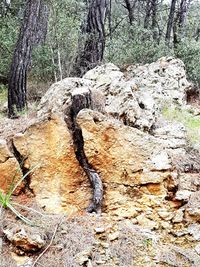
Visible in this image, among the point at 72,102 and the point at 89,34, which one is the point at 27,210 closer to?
the point at 72,102

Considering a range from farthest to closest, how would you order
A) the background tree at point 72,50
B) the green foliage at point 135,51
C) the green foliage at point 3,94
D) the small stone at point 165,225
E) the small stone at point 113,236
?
the green foliage at point 135,51 < the green foliage at point 3,94 < the background tree at point 72,50 < the small stone at point 165,225 < the small stone at point 113,236

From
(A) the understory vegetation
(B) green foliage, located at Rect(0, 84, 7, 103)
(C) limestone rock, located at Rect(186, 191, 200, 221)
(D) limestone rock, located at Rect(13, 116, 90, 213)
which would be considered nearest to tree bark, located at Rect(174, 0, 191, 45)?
(A) the understory vegetation

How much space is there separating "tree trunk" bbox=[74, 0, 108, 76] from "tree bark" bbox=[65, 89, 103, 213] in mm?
3791

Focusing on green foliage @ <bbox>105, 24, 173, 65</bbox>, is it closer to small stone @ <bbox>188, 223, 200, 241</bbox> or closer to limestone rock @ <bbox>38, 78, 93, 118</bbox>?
limestone rock @ <bbox>38, 78, 93, 118</bbox>

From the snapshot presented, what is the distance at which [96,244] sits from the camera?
134 inches

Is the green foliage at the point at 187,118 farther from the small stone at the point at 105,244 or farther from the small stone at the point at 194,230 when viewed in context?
the small stone at the point at 105,244

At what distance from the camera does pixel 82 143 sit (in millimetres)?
4227

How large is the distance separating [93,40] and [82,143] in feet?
14.5

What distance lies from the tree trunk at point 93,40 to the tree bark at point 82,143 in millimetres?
3791

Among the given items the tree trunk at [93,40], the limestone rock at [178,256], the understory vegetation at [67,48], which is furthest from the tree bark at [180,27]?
the limestone rock at [178,256]

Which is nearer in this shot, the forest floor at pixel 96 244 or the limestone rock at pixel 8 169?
the forest floor at pixel 96 244

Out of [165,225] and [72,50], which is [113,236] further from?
[72,50]

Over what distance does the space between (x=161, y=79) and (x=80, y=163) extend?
378 centimetres

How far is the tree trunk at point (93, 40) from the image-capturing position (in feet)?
26.9
